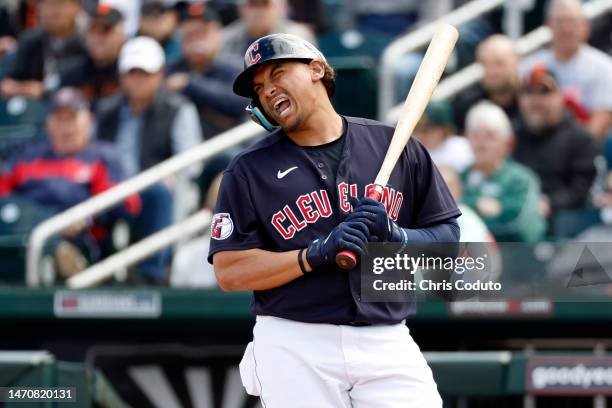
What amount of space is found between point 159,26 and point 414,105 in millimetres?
5352

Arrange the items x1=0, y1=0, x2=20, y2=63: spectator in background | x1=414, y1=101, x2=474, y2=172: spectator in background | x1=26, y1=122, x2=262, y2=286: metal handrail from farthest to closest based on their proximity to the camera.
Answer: x1=0, y1=0, x2=20, y2=63: spectator in background
x1=414, y1=101, x2=474, y2=172: spectator in background
x1=26, y1=122, x2=262, y2=286: metal handrail

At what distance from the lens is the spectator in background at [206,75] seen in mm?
7828

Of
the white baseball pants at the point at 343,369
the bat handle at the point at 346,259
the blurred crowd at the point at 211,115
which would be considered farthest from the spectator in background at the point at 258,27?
the bat handle at the point at 346,259

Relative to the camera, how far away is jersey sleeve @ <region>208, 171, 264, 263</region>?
145 inches

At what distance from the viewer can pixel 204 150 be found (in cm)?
717

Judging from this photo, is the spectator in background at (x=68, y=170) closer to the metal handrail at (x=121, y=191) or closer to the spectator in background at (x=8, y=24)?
the metal handrail at (x=121, y=191)

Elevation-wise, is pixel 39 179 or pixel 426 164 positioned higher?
pixel 39 179

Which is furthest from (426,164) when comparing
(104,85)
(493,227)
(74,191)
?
(104,85)

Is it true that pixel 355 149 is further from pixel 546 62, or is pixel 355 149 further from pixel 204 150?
pixel 546 62

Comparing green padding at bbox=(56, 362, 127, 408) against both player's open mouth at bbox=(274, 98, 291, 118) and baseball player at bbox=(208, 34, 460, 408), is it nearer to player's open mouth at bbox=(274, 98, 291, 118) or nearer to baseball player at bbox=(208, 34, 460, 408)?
baseball player at bbox=(208, 34, 460, 408)

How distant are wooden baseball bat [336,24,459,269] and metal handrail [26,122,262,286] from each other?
3330 mm

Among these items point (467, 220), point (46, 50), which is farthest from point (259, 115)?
point (46, 50)

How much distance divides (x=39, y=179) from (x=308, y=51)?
4.13m

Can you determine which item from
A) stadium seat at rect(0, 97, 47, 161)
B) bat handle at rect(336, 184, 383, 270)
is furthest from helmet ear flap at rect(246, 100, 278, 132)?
stadium seat at rect(0, 97, 47, 161)
